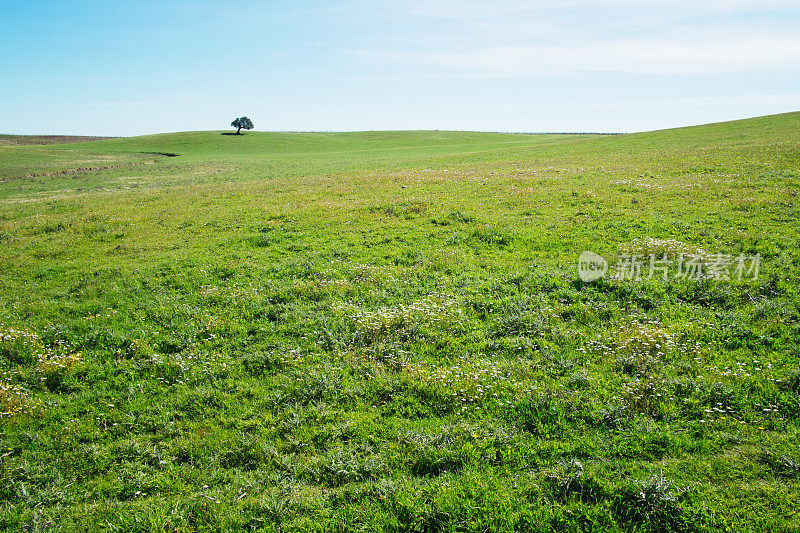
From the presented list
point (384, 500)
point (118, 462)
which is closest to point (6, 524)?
point (118, 462)

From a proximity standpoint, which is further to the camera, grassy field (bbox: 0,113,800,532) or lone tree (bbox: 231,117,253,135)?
lone tree (bbox: 231,117,253,135)

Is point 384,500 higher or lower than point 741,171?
lower

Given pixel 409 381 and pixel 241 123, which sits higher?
pixel 241 123

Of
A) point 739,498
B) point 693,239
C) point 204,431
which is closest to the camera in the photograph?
point 739,498

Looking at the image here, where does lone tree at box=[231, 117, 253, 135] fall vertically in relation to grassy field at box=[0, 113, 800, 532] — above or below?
above

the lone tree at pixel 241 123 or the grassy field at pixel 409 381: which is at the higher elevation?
the lone tree at pixel 241 123

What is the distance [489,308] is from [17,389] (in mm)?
10595

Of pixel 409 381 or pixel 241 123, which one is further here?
pixel 241 123

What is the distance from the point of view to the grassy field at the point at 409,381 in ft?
18.8

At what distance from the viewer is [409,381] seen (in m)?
8.33

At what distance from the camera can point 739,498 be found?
5.43 metres

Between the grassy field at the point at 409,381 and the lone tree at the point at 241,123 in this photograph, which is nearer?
the grassy field at the point at 409,381

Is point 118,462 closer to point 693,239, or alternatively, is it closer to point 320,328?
point 320,328

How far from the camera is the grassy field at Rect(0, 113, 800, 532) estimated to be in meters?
5.72
